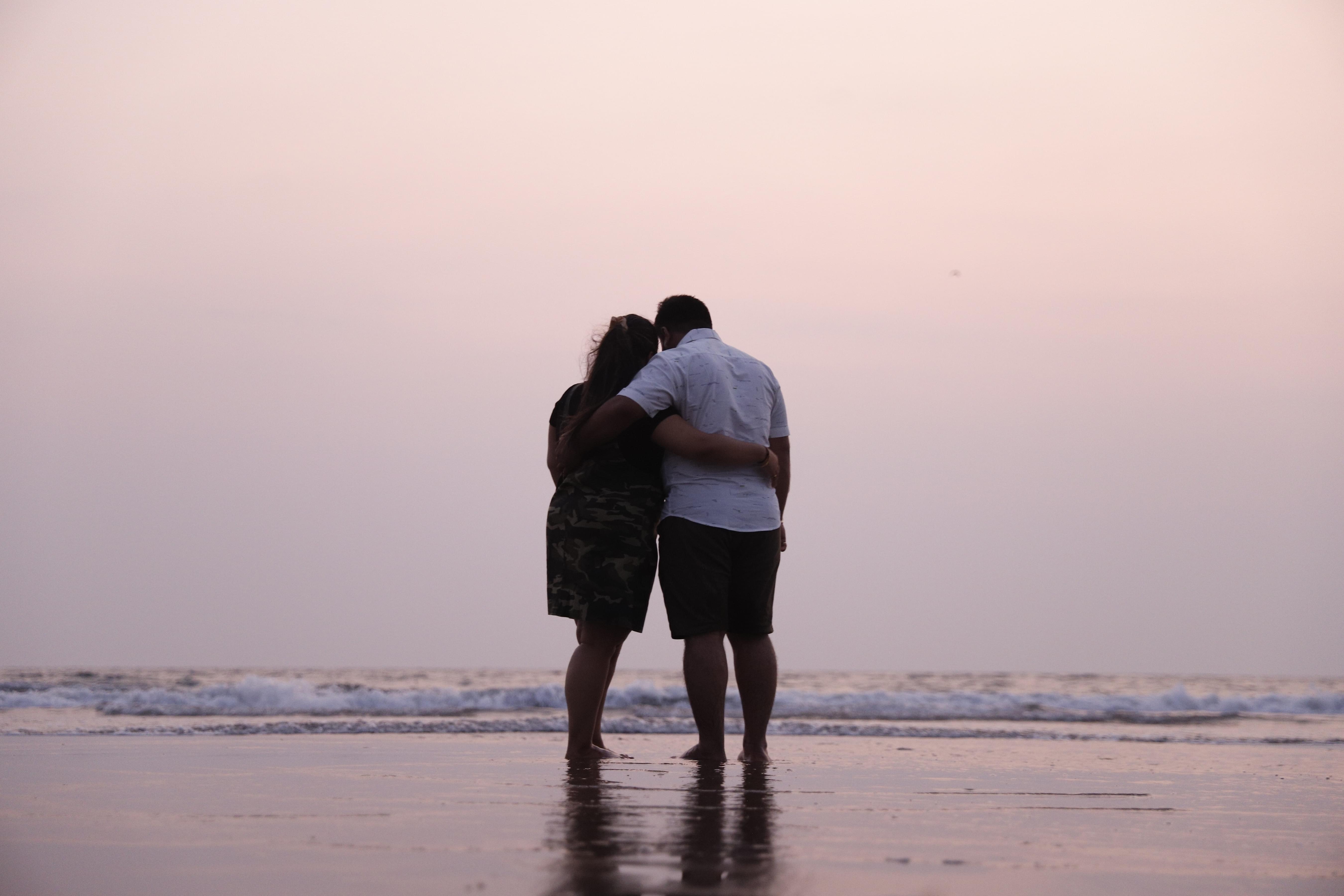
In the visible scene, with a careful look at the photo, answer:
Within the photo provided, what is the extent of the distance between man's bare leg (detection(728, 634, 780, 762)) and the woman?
0.40 meters

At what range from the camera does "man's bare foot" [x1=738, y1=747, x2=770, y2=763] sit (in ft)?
12.8

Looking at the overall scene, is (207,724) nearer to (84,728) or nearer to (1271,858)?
(84,728)

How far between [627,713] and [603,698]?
22.4 feet

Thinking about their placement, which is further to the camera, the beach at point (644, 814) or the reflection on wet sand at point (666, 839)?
the beach at point (644, 814)

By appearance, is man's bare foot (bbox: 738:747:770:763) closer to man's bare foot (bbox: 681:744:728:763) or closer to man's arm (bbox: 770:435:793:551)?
man's bare foot (bbox: 681:744:728:763)

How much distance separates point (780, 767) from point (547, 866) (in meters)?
2.16

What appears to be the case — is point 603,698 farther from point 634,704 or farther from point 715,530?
point 634,704

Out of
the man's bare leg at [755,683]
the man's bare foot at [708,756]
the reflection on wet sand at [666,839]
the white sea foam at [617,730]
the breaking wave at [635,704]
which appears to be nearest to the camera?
the reflection on wet sand at [666,839]

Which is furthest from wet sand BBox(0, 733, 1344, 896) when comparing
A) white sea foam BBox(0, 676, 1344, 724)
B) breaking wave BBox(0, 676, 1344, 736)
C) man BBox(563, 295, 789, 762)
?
white sea foam BBox(0, 676, 1344, 724)

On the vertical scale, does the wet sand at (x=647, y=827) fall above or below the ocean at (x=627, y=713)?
above

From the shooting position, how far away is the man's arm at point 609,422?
3736 millimetres

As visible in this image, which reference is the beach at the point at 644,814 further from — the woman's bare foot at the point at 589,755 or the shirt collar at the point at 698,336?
the shirt collar at the point at 698,336

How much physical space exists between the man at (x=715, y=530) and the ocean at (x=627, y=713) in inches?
117

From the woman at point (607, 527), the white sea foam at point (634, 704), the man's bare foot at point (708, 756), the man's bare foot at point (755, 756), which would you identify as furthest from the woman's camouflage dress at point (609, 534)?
the white sea foam at point (634, 704)
